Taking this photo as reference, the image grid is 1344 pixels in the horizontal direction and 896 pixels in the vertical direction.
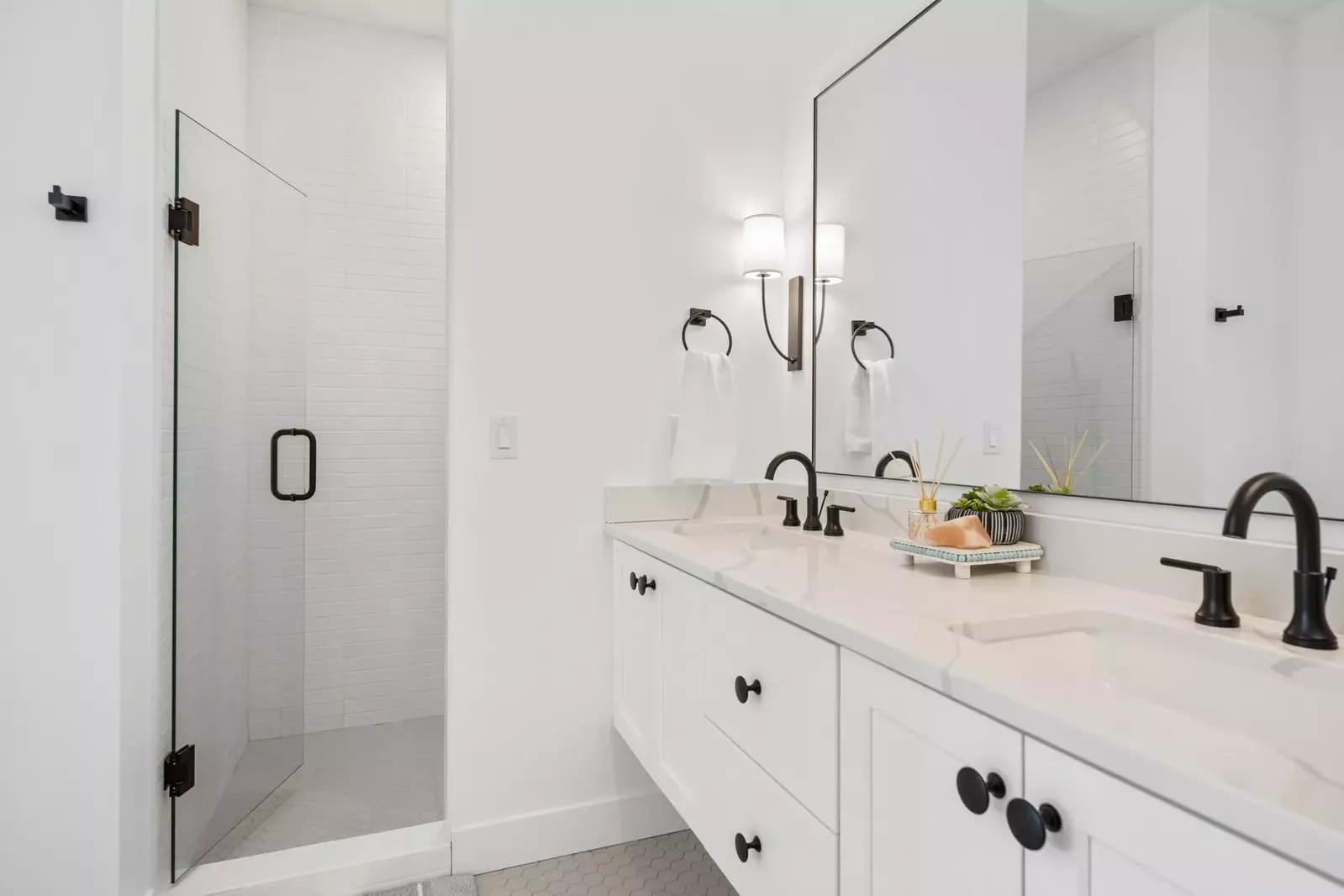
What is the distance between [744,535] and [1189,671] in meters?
1.14

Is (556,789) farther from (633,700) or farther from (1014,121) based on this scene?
(1014,121)

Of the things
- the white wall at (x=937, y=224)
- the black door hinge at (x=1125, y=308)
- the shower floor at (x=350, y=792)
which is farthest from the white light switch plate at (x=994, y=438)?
the shower floor at (x=350, y=792)

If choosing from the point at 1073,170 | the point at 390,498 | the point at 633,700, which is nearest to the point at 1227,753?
the point at 1073,170

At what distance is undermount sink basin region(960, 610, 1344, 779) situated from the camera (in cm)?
73

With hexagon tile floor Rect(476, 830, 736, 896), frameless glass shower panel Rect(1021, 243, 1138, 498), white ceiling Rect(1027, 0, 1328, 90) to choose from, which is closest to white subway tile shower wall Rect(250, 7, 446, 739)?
hexagon tile floor Rect(476, 830, 736, 896)

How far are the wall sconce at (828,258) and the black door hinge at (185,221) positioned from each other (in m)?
1.67

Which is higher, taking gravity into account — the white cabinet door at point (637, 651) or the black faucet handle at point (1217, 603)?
the black faucet handle at point (1217, 603)

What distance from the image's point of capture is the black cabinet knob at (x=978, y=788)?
0.67 metres

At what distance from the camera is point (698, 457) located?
194cm

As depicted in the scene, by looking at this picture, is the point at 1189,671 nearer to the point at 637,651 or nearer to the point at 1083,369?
the point at 1083,369

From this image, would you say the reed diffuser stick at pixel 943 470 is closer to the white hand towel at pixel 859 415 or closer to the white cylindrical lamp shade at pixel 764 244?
the white hand towel at pixel 859 415

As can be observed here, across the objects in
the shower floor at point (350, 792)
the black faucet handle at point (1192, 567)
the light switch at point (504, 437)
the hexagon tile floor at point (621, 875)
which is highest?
the light switch at point (504, 437)

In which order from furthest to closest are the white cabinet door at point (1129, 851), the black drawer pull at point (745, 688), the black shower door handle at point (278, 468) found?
the black shower door handle at point (278, 468) → the black drawer pull at point (745, 688) → the white cabinet door at point (1129, 851)

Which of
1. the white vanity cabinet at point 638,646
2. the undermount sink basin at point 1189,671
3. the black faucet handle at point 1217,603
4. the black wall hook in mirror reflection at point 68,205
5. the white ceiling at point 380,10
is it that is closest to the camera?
the undermount sink basin at point 1189,671
